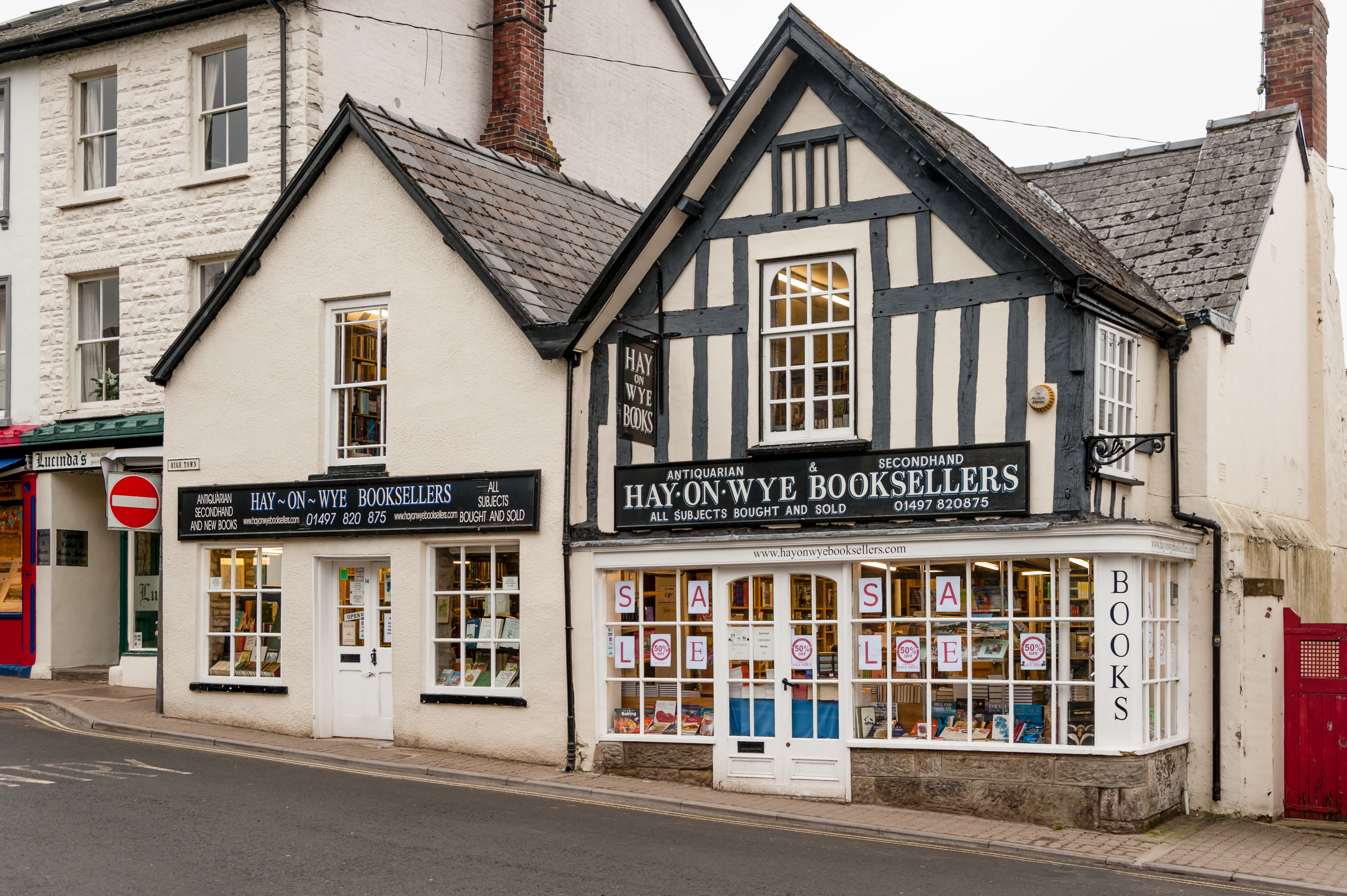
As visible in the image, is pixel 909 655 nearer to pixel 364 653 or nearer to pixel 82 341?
pixel 364 653

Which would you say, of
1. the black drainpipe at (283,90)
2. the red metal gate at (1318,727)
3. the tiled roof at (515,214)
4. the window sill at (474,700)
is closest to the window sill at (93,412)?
the black drainpipe at (283,90)

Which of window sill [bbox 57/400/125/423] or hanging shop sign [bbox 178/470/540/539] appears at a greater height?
window sill [bbox 57/400/125/423]

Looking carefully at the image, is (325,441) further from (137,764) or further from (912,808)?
(912,808)

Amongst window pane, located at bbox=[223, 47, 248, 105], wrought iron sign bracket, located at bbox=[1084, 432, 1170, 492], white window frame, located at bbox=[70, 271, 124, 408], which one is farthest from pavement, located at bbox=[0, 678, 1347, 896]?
window pane, located at bbox=[223, 47, 248, 105]

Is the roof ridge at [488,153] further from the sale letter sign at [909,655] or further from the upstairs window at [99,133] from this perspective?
the sale letter sign at [909,655]

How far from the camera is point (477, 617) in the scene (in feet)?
50.5

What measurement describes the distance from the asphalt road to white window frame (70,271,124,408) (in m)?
8.20

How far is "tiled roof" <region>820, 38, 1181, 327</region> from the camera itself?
42.4 ft

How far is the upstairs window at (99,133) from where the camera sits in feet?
68.4

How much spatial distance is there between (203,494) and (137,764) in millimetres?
4103

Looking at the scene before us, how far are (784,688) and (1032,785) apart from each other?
247cm

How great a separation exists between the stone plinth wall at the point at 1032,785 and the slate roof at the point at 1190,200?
4.64 metres

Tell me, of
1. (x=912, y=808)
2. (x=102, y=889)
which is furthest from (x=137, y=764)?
(x=912, y=808)

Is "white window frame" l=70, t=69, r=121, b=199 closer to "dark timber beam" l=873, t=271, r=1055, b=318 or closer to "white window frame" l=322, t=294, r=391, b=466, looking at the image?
"white window frame" l=322, t=294, r=391, b=466
